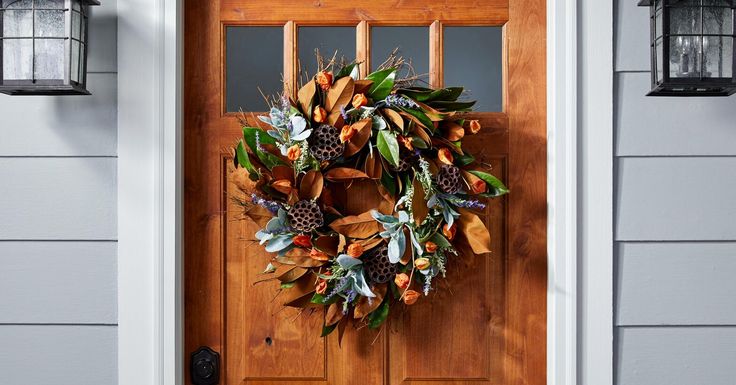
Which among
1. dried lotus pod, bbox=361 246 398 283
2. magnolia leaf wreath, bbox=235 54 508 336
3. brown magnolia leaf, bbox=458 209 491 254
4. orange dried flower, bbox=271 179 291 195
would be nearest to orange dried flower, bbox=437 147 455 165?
magnolia leaf wreath, bbox=235 54 508 336

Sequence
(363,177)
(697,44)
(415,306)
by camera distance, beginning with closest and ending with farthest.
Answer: (697,44)
(363,177)
(415,306)

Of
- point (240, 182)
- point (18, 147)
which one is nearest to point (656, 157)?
point (240, 182)

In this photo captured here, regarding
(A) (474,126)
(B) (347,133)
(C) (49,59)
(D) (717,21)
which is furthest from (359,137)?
(D) (717,21)

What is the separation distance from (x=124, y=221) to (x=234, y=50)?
1.56ft

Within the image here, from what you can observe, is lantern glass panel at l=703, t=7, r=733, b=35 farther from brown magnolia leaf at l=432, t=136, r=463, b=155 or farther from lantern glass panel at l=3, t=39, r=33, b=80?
lantern glass panel at l=3, t=39, r=33, b=80

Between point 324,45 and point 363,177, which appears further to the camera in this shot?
point 324,45

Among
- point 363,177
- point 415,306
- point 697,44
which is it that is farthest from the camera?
point 415,306

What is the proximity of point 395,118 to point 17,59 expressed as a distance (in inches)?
30.8

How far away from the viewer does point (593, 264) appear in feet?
4.31

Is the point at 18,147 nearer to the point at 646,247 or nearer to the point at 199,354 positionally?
the point at 199,354

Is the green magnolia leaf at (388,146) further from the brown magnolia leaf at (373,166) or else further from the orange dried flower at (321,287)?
the orange dried flower at (321,287)

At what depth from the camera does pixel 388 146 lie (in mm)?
1236

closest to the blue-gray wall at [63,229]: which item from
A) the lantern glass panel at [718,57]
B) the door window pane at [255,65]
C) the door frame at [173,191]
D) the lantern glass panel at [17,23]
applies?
the door frame at [173,191]

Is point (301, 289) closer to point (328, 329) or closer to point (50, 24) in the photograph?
point (328, 329)
